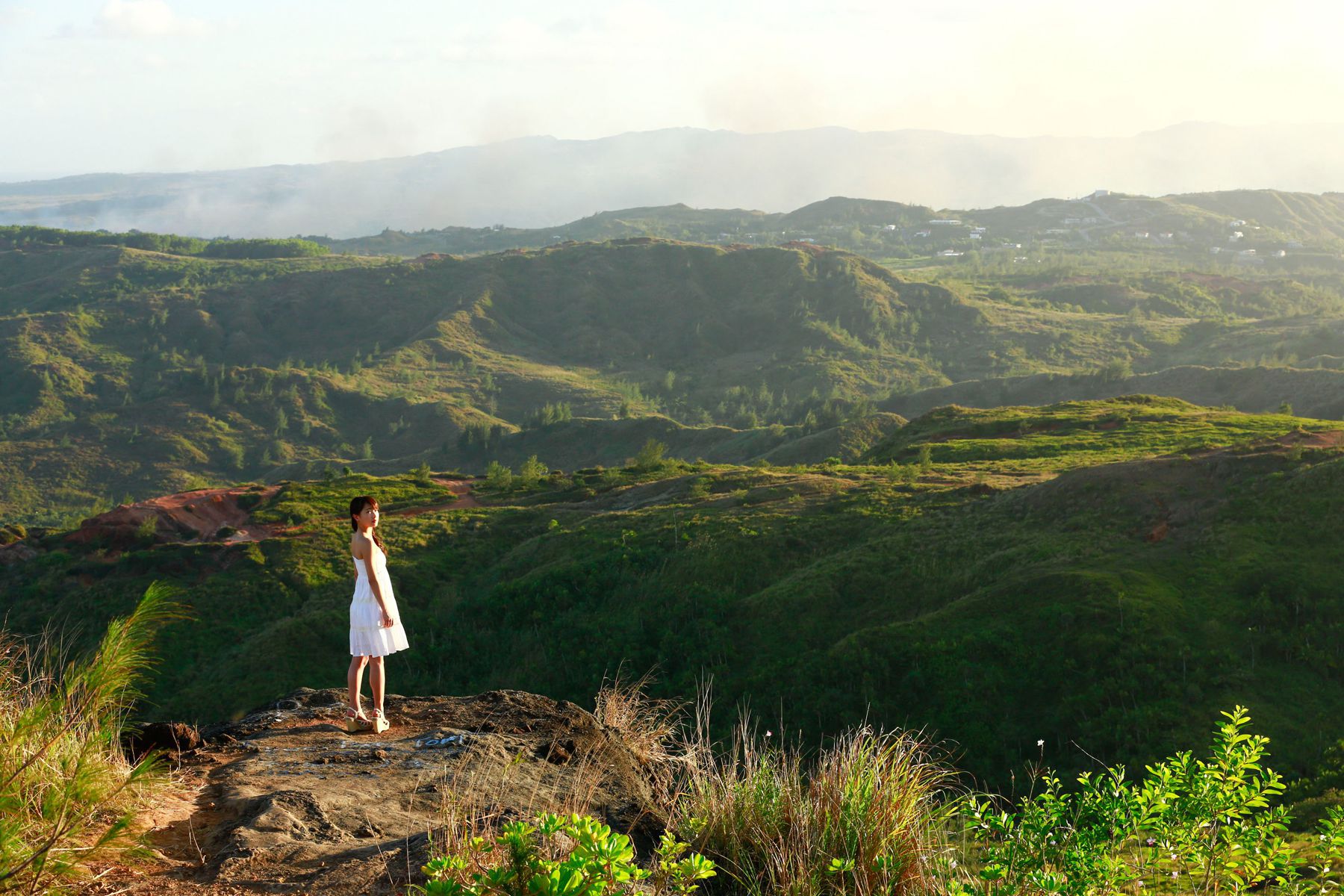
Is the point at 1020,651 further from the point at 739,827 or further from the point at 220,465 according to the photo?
the point at 220,465

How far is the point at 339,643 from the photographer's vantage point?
2856 centimetres

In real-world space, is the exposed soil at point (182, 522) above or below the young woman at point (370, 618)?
below

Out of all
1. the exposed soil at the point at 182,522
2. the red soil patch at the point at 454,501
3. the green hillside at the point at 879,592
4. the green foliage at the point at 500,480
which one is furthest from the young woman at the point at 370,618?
the green foliage at the point at 500,480

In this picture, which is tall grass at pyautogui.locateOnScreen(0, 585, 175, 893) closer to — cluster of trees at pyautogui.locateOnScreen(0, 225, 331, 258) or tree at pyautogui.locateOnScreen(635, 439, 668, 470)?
tree at pyautogui.locateOnScreen(635, 439, 668, 470)

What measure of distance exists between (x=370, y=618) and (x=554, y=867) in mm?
5662

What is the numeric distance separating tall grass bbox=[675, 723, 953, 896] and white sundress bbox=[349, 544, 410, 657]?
395 centimetres

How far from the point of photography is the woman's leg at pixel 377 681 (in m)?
8.94

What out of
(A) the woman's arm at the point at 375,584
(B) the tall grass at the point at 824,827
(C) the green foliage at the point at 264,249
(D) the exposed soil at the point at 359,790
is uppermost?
(C) the green foliage at the point at 264,249

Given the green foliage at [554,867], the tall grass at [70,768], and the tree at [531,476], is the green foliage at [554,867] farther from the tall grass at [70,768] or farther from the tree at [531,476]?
the tree at [531,476]

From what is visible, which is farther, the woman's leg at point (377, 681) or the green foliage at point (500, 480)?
the green foliage at point (500, 480)

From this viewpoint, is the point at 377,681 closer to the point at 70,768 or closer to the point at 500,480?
the point at 70,768

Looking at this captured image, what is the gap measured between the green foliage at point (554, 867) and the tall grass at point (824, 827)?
0.81m

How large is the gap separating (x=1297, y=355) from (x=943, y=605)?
8119cm

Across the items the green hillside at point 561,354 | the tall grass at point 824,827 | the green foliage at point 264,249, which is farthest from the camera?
the green foliage at point 264,249
